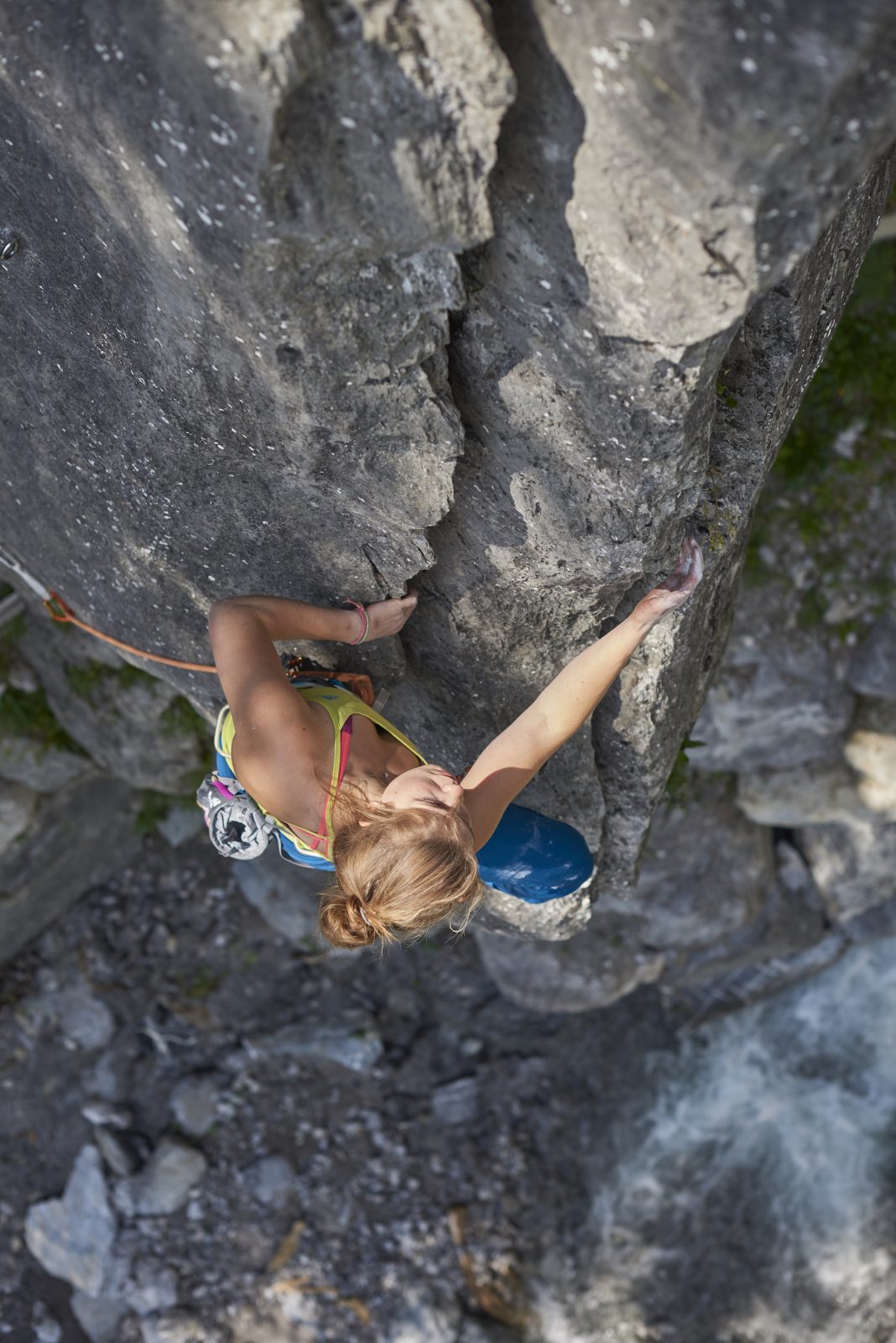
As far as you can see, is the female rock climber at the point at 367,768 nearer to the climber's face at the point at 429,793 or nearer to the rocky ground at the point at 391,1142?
the climber's face at the point at 429,793

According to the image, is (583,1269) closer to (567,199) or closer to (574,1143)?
(574,1143)

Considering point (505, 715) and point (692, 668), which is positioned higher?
point (505, 715)

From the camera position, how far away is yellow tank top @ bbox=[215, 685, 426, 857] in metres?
3.05

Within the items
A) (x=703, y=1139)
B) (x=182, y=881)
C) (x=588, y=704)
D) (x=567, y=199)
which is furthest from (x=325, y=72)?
(x=703, y=1139)

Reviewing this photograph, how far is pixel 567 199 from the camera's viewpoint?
88.9 inches

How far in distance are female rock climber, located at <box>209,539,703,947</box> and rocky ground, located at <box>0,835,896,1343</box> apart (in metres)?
4.56

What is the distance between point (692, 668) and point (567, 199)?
207 centimetres

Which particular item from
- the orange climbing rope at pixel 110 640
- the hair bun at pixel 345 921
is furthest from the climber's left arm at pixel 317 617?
the hair bun at pixel 345 921

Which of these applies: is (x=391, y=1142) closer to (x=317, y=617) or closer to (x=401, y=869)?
(x=317, y=617)

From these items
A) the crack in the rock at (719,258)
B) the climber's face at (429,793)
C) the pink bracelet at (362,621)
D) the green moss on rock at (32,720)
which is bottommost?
the green moss on rock at (32,720)

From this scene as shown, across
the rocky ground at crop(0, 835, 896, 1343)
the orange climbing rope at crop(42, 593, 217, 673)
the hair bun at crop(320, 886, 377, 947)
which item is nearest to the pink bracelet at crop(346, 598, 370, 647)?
the orange climbing rope at crop(42, 593, 217, 673)

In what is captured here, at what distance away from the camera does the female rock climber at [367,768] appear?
2.64 metres

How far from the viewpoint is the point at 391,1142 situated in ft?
25.4

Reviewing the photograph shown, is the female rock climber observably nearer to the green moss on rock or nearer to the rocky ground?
the green moss on rock
